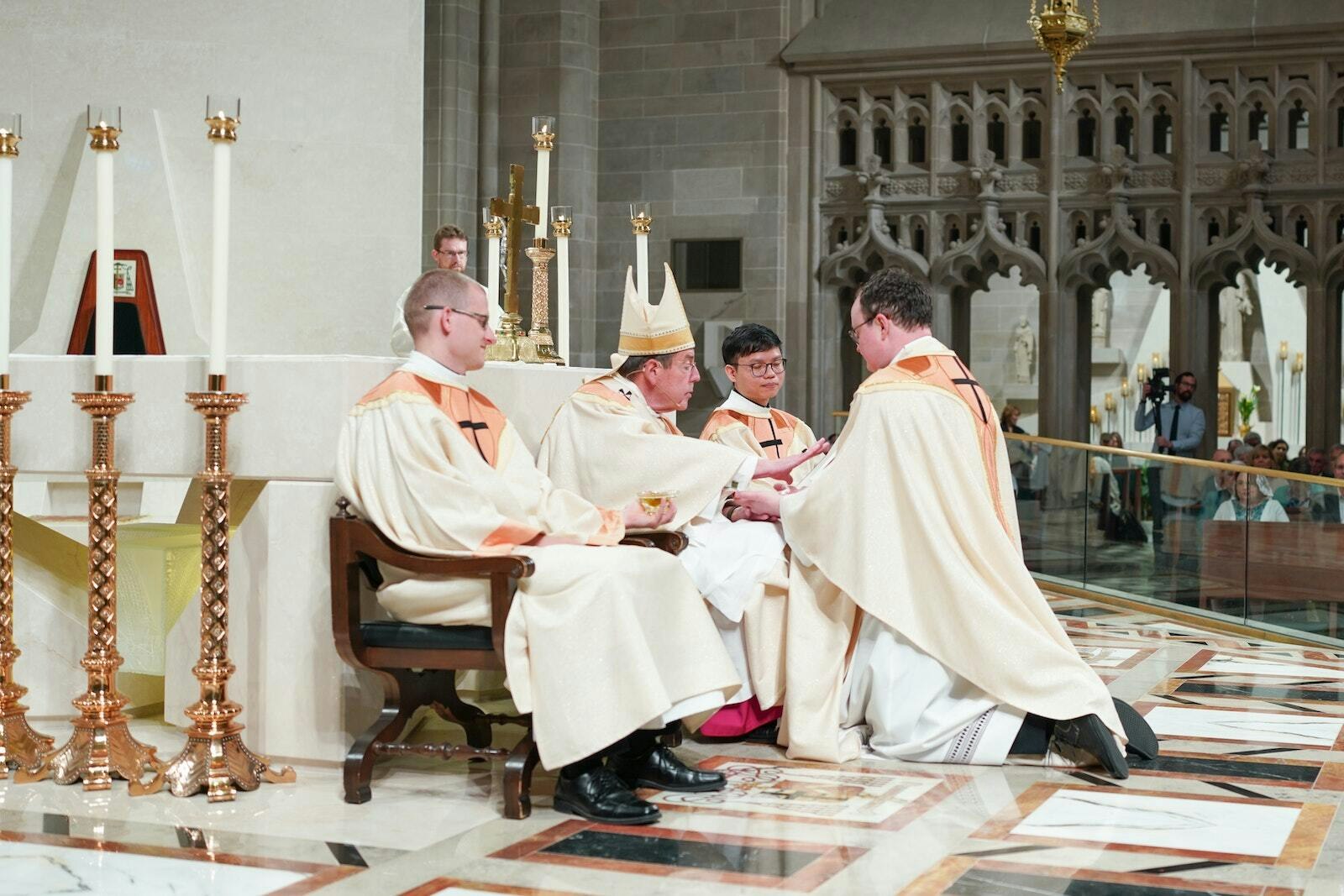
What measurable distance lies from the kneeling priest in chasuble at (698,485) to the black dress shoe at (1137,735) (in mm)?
1095

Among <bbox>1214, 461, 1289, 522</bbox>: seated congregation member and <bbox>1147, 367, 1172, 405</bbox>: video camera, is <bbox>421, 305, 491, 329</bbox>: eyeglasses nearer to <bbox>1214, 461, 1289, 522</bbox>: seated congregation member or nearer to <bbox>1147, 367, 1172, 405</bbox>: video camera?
<bbox>1214, 461, 1289, 522</bbox>: seated congregation member

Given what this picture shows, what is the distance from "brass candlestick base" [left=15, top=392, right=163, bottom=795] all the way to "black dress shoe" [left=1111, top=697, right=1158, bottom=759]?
9.57 ft

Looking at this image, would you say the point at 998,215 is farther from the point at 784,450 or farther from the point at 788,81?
the point at 784,450

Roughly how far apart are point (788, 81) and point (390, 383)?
11.3 metres

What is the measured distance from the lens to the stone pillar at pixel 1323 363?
45.5 ft

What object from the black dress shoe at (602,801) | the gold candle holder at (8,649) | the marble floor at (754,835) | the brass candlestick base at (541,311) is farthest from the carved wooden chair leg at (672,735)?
the brass candlestick base at (541,311)

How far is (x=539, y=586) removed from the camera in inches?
173

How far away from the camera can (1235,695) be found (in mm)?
6629

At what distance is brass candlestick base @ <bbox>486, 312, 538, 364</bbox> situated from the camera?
6.32 meters

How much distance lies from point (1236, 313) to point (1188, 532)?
1393cm

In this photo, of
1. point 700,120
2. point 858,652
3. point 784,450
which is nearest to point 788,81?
point 700,120

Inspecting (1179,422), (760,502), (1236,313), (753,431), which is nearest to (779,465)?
(760,502)

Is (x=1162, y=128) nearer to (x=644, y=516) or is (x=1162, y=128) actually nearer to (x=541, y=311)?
(x=541, y=311)

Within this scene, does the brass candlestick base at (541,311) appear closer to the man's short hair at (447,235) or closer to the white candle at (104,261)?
the man's short hair at (447,235)
